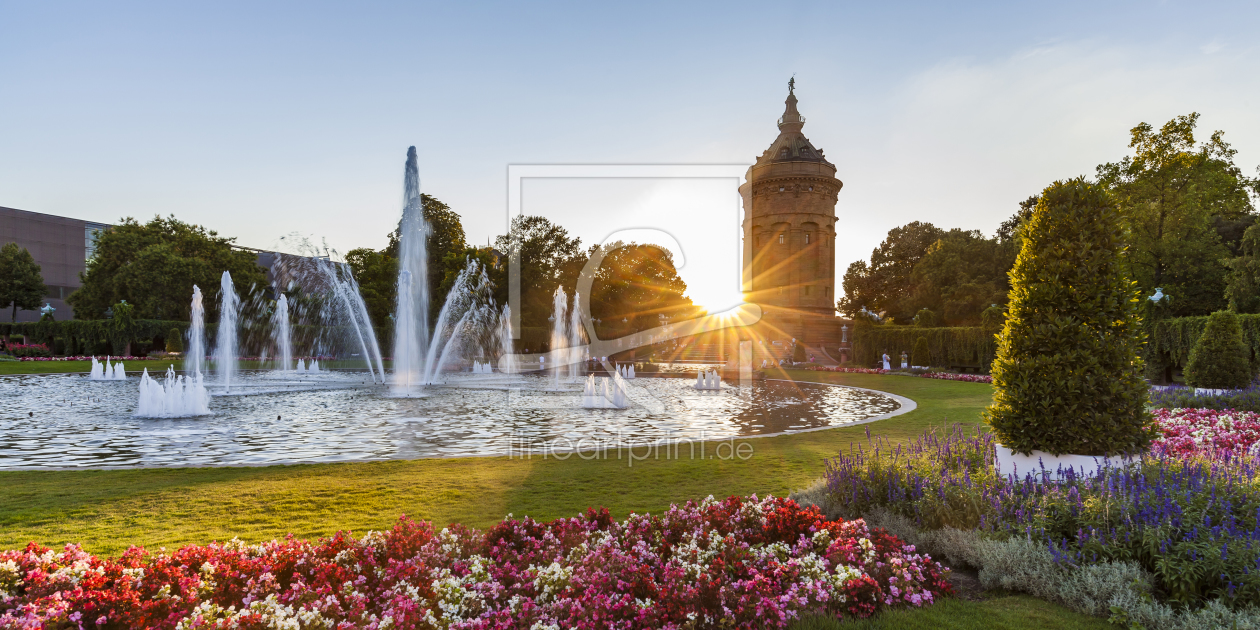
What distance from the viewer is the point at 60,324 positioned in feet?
139

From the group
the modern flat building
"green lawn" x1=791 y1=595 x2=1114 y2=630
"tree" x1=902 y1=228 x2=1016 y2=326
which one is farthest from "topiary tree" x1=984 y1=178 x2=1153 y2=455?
the modern flat building

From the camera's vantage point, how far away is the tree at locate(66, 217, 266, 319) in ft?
156

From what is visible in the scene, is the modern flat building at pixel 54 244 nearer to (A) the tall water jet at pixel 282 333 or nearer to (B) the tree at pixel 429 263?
(A) the tall water jet at pixel 282 333

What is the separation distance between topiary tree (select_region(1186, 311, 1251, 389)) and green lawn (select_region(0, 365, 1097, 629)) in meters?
13.9

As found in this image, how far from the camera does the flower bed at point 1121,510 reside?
427 cm

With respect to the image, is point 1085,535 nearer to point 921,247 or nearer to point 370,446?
point 370,446

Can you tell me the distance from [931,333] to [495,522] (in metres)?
36.7

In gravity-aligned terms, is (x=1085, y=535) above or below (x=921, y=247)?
below

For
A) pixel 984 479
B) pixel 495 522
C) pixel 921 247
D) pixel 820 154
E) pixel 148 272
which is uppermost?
pixel 820 154

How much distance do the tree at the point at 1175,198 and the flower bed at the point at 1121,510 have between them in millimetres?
36879

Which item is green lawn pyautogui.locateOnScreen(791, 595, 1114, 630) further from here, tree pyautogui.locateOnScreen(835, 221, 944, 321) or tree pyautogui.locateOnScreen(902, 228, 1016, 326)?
tree pyautogui.locateOnScreen(835, 221, 944, 321)

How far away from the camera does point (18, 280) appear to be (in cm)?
5925

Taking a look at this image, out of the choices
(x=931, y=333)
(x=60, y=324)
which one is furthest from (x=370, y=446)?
(x=60, y=324)

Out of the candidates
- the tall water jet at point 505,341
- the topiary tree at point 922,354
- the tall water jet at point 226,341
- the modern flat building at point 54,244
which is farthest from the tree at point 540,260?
the modern flat building at point 54,244
